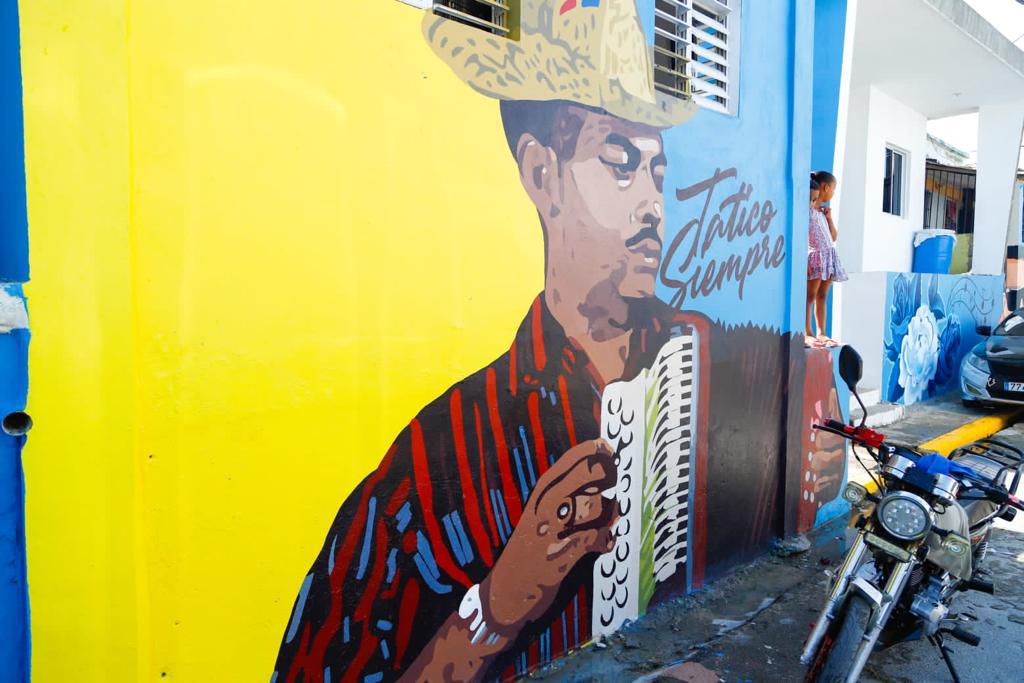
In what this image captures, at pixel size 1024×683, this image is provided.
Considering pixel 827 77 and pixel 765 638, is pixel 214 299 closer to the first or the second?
pixel 765 638

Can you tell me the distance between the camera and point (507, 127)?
106 inches

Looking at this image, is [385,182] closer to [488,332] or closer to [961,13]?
[488,332]

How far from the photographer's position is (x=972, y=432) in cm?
719

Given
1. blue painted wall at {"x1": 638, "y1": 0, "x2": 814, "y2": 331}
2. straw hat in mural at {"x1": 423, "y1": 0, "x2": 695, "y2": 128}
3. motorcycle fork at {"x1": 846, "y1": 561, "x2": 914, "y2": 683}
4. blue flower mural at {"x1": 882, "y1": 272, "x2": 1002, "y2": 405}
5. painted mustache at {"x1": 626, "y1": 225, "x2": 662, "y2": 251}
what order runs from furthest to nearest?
blue flower mural at {"x1": 882, "y1": 272, "x2": 1002, "y2": 405} → blue painted wall at {"x1": 638, "y1": 0, "x2": 814, "y2": 331} → painted mustache at {"x1": 626, "y1": 225, "x2": 662, "y2": 251} → straw hat in mural at {"x1": 423, "y1": 0, "x2": 695, "y2": 128} → motorcycle fork at {"x1": 846, "y1": 561, "x2": 914, "y2": 683}

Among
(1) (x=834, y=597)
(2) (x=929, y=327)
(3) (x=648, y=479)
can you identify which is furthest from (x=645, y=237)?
(2) (x=929, y=327)

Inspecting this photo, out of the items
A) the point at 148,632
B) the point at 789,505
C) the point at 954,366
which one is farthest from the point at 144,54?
the point at 954,366

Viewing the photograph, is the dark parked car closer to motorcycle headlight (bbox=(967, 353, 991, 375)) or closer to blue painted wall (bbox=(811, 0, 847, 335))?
motorcycle headlight (bbox=(967, 353, 991, 375))

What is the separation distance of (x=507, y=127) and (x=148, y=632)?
2112mm

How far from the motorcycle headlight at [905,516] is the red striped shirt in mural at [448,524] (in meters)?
1.22

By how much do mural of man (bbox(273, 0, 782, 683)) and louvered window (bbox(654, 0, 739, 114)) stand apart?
1.02 feet

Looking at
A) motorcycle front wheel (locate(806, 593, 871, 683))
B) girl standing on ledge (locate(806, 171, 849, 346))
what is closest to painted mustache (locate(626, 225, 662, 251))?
motorcycle front wheel (locate(806, 593, 871, 683))

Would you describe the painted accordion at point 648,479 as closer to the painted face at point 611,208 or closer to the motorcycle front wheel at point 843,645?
the painted face at point 611,208

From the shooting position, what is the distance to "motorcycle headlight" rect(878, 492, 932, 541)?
2.24 metres

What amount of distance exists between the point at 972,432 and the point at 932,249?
3.81 metres
